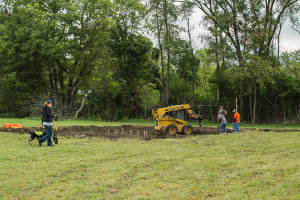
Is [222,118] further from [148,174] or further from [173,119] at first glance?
[148,174]

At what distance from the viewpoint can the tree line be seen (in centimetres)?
3177

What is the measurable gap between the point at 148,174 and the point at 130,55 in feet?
101

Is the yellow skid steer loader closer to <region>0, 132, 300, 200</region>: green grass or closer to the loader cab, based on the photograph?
the loader cab

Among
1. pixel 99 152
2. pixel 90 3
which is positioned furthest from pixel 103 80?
pixel 99 152

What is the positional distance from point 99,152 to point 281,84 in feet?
87.6

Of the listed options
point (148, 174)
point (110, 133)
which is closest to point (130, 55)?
point (110, 133)

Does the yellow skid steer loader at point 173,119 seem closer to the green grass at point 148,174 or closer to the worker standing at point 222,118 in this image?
the worker standing at point 222,118

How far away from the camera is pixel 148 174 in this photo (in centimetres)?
784

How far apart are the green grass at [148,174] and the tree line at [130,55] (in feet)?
67.1

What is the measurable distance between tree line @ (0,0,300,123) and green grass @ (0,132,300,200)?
20451 mm

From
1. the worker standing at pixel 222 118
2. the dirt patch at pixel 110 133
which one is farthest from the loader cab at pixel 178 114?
the worker standing at pixel 222 118

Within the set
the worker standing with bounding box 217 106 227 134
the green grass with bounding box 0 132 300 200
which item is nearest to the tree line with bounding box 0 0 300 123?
the worker standing with bounding box 217 106 227 134

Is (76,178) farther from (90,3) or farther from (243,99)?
(90,3)

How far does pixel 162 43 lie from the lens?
119 feet
